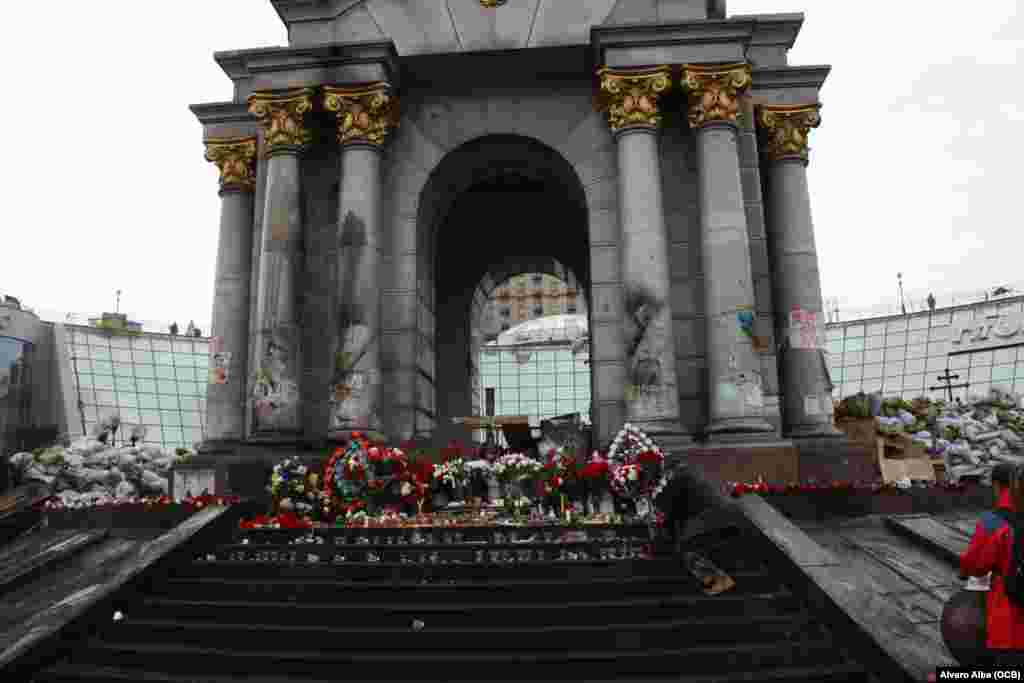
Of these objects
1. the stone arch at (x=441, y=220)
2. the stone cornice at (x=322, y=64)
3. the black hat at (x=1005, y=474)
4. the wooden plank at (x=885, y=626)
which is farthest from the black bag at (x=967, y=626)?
the stone cornice at (x=322, y=64)

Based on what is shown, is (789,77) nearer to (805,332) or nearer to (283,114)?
(805,332)

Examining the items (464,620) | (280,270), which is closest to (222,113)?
(280,270)

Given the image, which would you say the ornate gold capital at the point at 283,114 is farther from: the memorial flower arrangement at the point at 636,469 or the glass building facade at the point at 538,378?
the glass building facade at the point at 538,378

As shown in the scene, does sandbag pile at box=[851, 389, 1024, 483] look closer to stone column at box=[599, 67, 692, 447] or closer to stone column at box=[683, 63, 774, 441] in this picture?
stone column at box=[683, 63, 774, 441]

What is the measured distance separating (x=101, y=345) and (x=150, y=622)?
2375 inches

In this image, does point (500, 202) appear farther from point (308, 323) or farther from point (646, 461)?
point (646, 461)

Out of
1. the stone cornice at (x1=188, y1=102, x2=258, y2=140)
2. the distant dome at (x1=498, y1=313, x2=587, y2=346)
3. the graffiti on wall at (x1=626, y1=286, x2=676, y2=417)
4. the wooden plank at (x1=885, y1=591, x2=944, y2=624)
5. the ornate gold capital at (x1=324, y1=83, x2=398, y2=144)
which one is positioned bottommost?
the wooden plank at (x1=885, y1=591, x2=944, y2=624)

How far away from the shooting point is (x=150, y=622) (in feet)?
32.7

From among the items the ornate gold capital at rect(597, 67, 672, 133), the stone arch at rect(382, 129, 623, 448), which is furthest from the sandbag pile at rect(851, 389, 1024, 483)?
the ornate gold capital at rect(597, 67, 672, 133)

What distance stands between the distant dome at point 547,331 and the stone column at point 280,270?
48526 millimetres

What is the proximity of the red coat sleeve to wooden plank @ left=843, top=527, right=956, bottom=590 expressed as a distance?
5152 millimetres

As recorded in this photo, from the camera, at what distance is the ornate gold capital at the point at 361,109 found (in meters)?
20.0

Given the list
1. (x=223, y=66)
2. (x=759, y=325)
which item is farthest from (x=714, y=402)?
(x=223, y=66)

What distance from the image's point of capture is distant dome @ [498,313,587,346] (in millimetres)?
70438
